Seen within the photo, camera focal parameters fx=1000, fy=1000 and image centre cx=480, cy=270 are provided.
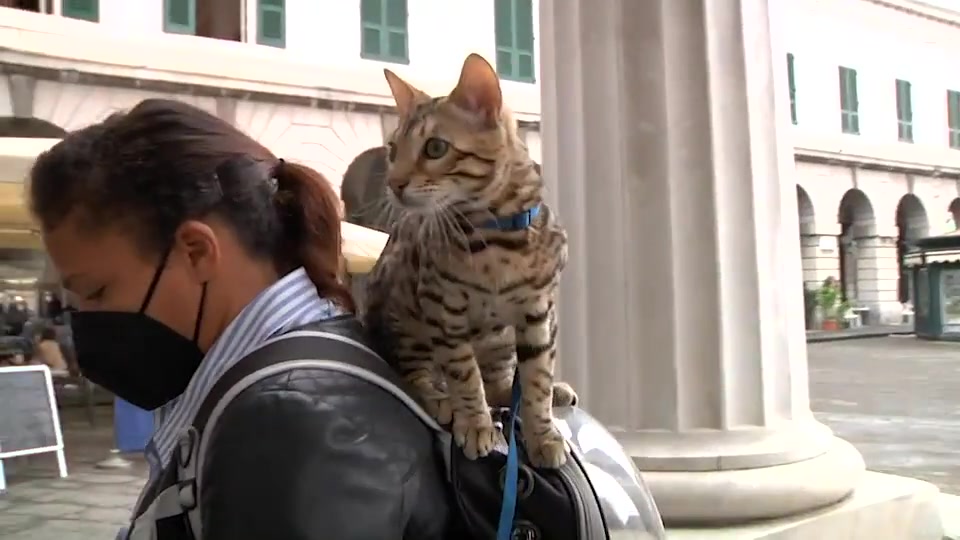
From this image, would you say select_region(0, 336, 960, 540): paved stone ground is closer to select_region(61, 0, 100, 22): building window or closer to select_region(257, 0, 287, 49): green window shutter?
select_region(61, 0, 100, 22): building window

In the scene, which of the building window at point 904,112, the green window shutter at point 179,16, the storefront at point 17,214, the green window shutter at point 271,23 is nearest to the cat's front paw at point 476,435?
the storefront at point 17,214

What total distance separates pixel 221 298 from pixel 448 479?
1.31ft

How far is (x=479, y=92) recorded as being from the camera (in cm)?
150

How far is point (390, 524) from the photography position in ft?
3.60

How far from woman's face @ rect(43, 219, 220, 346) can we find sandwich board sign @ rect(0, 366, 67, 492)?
20.3 feet

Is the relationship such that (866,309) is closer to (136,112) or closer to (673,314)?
(673,314)

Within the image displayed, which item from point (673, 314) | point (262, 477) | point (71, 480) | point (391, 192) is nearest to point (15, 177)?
point (71, 480)

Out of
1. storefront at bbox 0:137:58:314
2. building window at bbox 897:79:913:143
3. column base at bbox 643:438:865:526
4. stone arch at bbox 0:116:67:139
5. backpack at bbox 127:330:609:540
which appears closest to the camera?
backpack at bbox 127:330:609:540

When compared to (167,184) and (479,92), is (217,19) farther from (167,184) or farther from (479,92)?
(167,184)

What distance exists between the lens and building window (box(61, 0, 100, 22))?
46.2ft

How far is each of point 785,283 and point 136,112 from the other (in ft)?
8.78

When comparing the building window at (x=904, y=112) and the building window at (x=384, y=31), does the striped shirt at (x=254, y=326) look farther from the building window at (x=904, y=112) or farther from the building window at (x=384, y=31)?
the building window at (x=904, y=112)

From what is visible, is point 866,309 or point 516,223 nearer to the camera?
point 516,223

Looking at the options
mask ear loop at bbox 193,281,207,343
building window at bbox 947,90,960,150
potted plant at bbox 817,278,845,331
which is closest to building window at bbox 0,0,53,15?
mask ear loop at bbox 193,281,207,343
